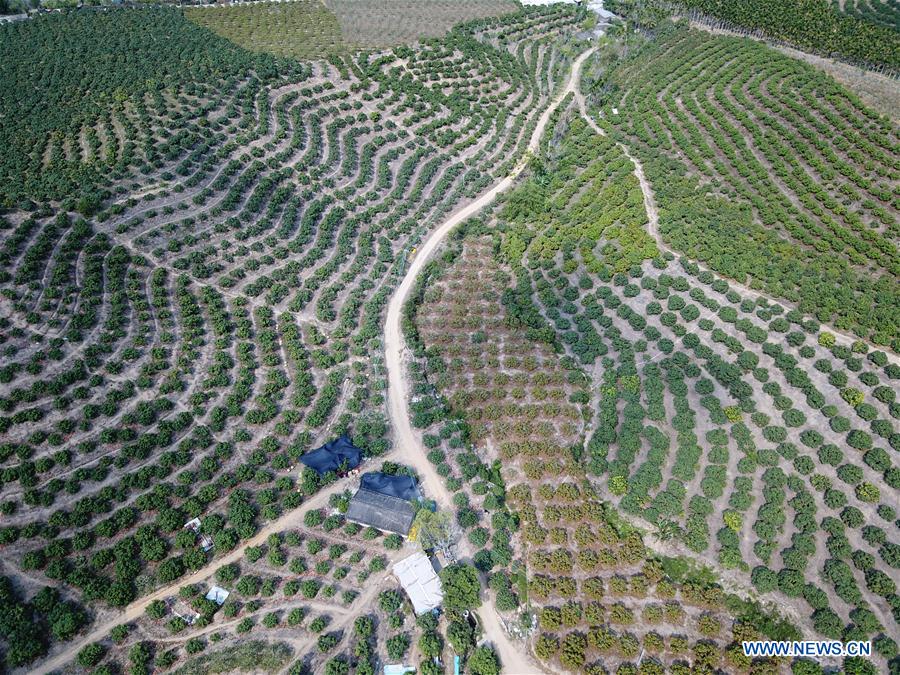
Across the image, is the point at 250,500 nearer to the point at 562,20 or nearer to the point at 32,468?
the point at 32,468

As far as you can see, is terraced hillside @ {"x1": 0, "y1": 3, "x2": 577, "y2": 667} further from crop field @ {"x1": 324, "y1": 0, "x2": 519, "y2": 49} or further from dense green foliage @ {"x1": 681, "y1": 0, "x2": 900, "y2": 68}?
dense green foliage @ {"x1": 681, "y1": 0, "x2": 900, "y2": 68}

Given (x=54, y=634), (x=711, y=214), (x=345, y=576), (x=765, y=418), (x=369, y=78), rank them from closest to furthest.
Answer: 1. (x=54, y=634)
2. (x=345, y=576)
3. (x=765, y=418)
4. (x=711, y=214)
5. (x=369, y=78)

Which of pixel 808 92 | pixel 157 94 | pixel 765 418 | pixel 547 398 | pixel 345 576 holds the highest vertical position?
pixel 808 92

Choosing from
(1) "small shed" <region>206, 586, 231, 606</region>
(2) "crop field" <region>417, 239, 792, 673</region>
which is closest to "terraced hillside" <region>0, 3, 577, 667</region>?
(1) "small shed" <region>206, 586, 231, 606</region>

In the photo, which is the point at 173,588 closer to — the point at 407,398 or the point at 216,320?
the point at 407,398

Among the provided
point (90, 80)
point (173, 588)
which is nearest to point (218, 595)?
point (173, 588)

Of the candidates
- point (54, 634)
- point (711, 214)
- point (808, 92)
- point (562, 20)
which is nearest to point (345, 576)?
point (54, 634)

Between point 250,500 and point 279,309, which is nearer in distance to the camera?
point 250,500

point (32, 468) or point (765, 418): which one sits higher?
point (765, 418)
